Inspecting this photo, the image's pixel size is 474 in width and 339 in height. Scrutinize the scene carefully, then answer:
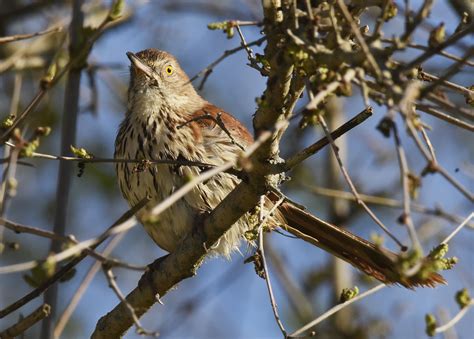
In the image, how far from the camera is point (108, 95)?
8531 mm

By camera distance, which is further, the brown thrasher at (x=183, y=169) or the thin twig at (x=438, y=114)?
the brown thrasher at (x=183, y=169)

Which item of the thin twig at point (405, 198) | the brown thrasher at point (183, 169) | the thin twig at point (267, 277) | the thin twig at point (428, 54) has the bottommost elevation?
the thin twig at point (405, 198)

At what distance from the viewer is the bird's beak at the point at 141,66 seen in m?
5.14

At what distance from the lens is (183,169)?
4.41 m

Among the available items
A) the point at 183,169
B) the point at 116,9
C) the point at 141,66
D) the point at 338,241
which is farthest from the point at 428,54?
the point at 141,66

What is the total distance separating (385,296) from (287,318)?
0.98m

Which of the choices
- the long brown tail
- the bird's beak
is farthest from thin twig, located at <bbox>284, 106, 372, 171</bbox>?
the bird's beak

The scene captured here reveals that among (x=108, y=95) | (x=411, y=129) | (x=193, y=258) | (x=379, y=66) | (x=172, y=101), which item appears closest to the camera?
(x=411, y=129)

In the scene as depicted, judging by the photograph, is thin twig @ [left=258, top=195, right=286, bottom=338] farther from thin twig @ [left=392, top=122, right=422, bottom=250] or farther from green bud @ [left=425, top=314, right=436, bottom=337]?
thin twig @ [left=392, top=122, right=422, bottom=250]

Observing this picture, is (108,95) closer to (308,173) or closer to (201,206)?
(308,173)

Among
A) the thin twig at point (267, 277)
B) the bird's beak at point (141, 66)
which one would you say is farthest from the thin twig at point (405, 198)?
the bird's beak at point (141, 66)

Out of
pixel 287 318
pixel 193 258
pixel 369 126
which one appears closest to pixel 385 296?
pixel 287 318

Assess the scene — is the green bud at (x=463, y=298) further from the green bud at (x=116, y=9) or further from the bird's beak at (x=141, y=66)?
the bird's beak at (x=141, y=66)

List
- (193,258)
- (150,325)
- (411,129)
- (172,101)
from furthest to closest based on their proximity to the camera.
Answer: (150,325) < (172,101) < (193,258) < (411,129)
